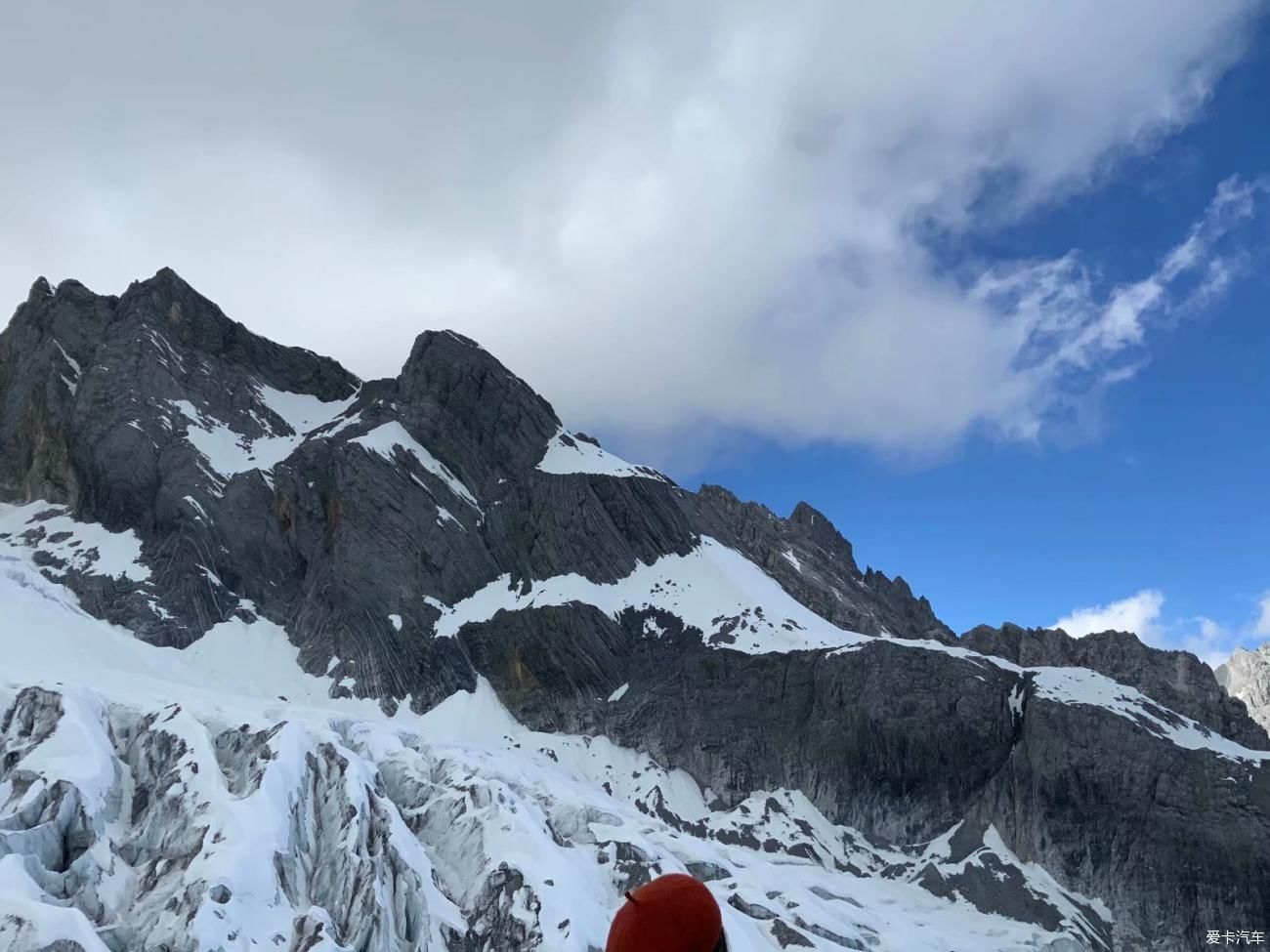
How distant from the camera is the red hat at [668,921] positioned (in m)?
4.58

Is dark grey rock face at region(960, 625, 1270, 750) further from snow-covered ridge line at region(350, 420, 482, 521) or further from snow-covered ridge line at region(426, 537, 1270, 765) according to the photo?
snow-covered ridge line at region(350, 420, 482, 521)

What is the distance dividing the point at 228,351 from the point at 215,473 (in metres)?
29.2

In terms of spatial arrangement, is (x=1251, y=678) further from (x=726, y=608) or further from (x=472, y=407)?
(x=472, y=407)

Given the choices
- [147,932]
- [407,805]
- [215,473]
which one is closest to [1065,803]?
[407,805]

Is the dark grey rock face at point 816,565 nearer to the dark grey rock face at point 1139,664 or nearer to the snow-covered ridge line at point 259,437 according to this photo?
the dark grey rock face at point 1139,664

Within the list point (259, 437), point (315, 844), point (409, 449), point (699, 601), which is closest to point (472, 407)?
point (409, 449)

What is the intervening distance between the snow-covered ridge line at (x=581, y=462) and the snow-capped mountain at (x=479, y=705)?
2.04 feet

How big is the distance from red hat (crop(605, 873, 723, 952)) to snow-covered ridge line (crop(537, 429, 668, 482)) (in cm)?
11434

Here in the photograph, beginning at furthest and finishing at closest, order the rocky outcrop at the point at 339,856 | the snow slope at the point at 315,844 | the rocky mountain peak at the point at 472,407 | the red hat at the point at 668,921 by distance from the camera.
Answer: 1. the rocky mountain peak at the point at 472,407
2. the snow slope at the point at 315,844
3. the rocky outcrop at the point at 339,856
4. the red hat at the point at 668,921

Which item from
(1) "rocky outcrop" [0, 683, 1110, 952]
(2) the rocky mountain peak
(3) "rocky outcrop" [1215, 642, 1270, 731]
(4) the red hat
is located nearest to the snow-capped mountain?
(1) "rocky outcrop" [0, 683, 1110, 952]

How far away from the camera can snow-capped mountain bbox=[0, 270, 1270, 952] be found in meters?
47.4

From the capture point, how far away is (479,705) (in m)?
99.1

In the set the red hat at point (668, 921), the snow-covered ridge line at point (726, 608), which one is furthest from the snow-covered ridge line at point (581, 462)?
the red hat at point (668, 921)

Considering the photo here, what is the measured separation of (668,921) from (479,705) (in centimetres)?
9823
